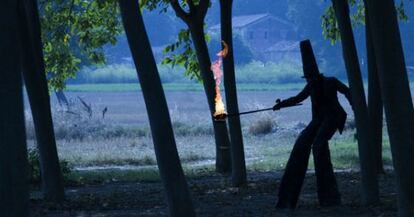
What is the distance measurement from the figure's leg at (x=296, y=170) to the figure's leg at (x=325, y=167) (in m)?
0.12

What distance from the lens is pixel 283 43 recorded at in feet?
354

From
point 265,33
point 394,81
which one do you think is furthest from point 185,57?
point 265,33

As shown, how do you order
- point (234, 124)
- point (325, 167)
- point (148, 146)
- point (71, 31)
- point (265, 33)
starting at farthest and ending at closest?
point (265, 33) → point (148, 146) → point (71, 31) → point (234, 124) → point (325, 167)

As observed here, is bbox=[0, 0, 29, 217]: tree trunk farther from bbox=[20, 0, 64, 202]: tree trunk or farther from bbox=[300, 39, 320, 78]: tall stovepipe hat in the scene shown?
bbox=[20, 0, 64, 202]: tree trunk

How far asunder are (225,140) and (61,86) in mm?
4629

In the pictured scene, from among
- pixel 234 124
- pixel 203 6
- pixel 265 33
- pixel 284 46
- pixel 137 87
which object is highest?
pixel 265 33

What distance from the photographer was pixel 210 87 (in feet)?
57.6

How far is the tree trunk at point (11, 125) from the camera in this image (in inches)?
290

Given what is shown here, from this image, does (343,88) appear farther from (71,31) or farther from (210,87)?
(71,31)

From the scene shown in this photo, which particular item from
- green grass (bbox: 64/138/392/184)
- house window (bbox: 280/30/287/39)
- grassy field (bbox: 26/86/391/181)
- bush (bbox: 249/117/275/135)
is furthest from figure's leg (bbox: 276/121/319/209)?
house window (bbox: 280/30/287/39)

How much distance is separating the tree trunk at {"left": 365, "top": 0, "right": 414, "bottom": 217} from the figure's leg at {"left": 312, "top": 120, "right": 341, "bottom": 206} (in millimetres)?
2894

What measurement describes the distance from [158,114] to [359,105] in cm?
288

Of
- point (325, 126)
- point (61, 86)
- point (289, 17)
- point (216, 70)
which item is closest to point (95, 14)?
point (61, 86)

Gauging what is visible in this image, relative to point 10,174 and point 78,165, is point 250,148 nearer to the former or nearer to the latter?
point 78,165
